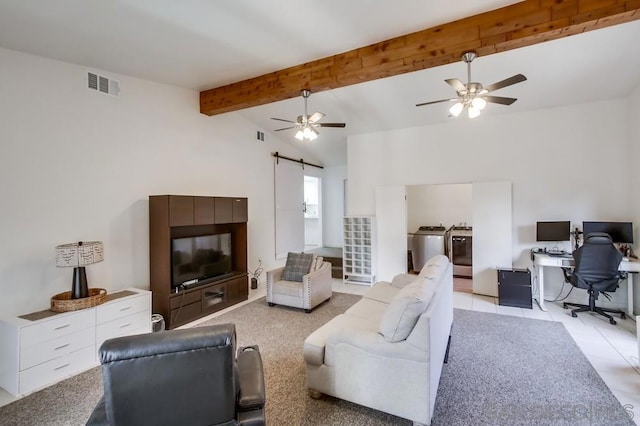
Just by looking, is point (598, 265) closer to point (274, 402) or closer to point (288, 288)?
point (288, 288)

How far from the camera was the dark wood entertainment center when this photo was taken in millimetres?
4035

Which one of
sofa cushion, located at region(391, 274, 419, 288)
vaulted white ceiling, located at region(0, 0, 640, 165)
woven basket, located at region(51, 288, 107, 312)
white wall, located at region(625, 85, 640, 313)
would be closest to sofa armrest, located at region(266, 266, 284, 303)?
sofa cushion, located at region(391, 274, 419, 288)

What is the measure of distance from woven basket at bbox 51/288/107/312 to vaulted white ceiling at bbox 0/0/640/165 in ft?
8.45

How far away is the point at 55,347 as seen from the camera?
2.86m

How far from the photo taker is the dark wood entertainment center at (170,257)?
404cm

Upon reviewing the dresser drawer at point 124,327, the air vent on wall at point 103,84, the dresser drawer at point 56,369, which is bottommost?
the dresser drawer at point 56,369

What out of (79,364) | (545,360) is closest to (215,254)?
(79,364)

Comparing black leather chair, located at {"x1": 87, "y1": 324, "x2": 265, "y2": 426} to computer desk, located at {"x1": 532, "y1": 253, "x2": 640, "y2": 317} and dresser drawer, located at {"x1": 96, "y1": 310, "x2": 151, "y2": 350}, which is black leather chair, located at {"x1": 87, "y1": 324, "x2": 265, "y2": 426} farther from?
computer desk, located at {"x1": 532, "y1": 253, "x2": 640, "y2": 317}

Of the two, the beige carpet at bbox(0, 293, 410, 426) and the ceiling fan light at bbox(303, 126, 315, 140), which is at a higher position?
the ceiling fan light at bbox(303, 126, 315, 140)

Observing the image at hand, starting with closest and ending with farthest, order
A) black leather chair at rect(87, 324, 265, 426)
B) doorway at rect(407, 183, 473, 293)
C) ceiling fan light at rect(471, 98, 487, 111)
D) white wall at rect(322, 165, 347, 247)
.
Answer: black leather chair at rect(87, 324, 265, 426) → ceiling fan light at rect(471, 98, 487, 111) → doorway at rect(407, 183, 473, 293) → white wall at rect(322, 165, 347, 247)

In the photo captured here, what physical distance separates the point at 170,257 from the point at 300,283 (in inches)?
74.6

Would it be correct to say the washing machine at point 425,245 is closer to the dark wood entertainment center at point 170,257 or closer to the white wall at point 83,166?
the dark wood entertainment center at point 170,257

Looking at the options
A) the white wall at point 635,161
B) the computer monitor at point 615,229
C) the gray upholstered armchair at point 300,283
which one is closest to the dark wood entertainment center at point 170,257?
the gray upholstered armchair at point 300,283

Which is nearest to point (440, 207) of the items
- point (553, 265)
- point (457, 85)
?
point (553, 265)
